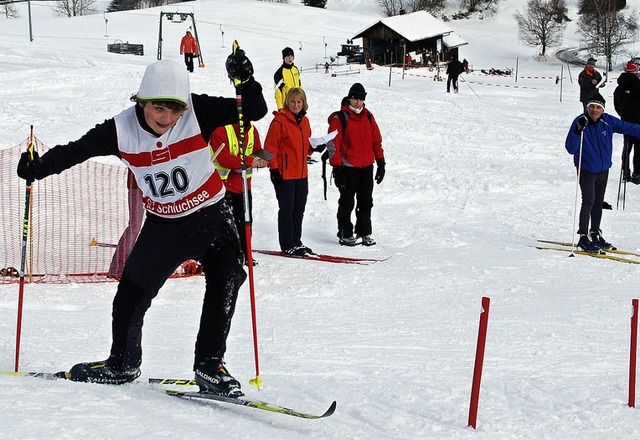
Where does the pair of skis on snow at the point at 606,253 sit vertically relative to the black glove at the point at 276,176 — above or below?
below

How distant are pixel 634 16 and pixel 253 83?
76.7 meters

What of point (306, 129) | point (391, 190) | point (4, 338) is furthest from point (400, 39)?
point (4, 338)

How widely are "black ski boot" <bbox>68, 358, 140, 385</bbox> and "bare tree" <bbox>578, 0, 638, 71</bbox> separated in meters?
53.8

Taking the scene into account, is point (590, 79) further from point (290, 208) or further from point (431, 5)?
point (431, 5)

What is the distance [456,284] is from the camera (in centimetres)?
782

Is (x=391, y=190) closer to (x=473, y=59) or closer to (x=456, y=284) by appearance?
(x=456, y=284)

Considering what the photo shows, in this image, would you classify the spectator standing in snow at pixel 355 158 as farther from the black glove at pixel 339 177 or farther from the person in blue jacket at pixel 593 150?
Result: the person in blue jacket at pixel 593 150

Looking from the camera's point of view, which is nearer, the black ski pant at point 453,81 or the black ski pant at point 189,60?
the black ski pant at point 453,81

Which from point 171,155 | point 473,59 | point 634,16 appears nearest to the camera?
point 171,155

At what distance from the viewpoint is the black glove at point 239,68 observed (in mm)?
3957

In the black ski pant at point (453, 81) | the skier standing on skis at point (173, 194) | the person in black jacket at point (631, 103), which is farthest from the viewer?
the black ski pant at point (453, 81)

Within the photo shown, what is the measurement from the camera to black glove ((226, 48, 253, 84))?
3.96 meters

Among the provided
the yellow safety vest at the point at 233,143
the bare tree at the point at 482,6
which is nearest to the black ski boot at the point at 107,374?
the yellow safety vest at the point at 233,143

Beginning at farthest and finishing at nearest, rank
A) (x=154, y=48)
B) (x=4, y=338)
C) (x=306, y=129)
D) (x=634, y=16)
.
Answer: (x=634, y=16)
(x=154, y=48)
(x=306, y=129)
(x=4, y=338)
